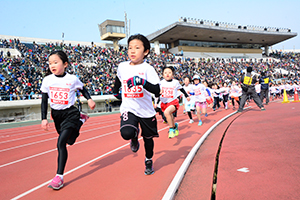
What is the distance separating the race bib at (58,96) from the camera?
3.54 meters

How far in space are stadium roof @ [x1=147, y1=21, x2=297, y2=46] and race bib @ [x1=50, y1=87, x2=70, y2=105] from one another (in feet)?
144

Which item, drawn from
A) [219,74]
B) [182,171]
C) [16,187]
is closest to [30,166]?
[16,187]

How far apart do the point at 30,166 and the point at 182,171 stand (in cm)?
355

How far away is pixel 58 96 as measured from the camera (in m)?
3.56

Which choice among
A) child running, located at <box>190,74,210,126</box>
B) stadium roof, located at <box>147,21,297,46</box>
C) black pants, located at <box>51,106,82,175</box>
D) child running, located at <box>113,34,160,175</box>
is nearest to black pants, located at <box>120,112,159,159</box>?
child running, located at <box>113,34,160,175</box>

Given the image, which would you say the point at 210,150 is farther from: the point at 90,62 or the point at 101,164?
the point at 90,62

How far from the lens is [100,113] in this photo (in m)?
21.7

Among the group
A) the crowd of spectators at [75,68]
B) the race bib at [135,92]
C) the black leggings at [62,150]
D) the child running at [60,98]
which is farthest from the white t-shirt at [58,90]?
the crowd of spectators at [75,68]

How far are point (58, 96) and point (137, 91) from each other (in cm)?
134

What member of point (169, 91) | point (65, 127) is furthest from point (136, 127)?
point (169, 91)

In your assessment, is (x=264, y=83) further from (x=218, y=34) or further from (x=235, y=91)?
(x=218, y=34)

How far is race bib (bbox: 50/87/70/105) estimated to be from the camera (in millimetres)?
3544

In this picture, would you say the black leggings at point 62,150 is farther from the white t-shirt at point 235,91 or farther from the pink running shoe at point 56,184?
→ the white t-shirt at point 235,91

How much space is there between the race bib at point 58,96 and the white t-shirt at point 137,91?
0.98 metres
